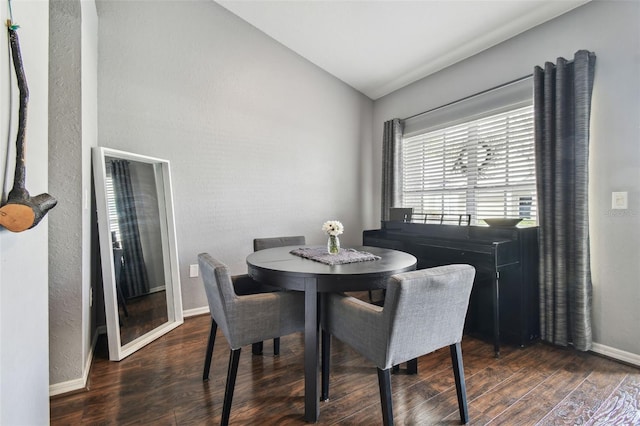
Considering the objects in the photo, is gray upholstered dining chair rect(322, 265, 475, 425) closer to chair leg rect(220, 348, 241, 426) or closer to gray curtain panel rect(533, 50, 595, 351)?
chair leg rect(220, 348, 241, 426)

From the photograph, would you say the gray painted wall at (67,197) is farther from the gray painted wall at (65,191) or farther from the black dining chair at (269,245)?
the black dining chair at (269,245)

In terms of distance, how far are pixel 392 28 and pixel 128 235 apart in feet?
9.58

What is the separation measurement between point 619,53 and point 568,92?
1.12ft

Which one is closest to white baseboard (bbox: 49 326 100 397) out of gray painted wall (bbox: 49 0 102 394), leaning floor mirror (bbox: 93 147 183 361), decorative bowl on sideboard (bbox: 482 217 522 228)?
gray painted wall (bbox: 49 0 102 394)

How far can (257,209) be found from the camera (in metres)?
3.30

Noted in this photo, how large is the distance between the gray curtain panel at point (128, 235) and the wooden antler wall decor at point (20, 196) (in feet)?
5.11

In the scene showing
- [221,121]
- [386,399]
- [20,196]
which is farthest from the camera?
[221,121]

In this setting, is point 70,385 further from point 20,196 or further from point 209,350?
point 20,196

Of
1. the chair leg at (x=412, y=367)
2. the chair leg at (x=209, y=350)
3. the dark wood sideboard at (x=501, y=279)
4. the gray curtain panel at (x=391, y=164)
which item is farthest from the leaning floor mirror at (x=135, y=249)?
the gray curtain panel at (x=391, y=164)

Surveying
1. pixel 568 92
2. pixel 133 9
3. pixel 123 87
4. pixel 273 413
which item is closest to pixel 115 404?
pixel 273 413

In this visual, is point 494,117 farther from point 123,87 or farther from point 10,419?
point 10,419

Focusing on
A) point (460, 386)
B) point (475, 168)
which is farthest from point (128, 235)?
point (475, 168)

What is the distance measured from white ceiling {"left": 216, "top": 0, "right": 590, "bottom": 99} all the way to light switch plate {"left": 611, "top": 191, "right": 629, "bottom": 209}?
1.42 meters

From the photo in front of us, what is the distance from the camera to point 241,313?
153cm
